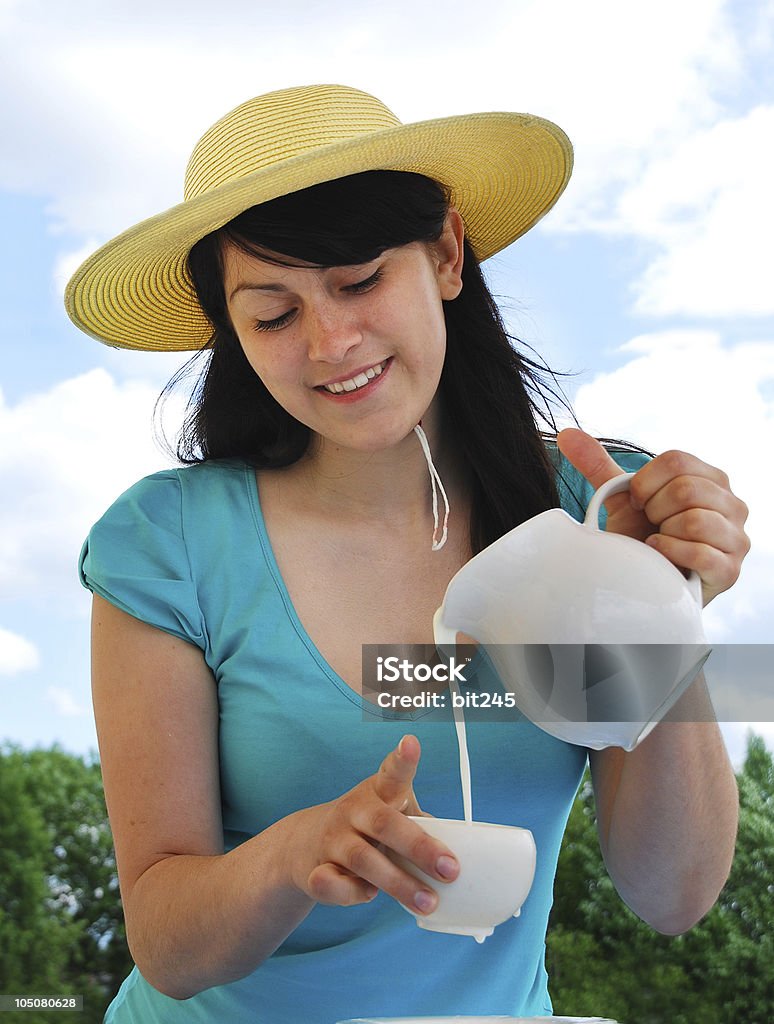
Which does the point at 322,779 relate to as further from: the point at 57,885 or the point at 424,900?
the point at 57,885

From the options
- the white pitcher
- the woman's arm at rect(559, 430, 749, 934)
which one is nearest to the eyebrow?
the woman's arm at rect(559, 430, 749, 934)

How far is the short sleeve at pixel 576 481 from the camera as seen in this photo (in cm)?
140

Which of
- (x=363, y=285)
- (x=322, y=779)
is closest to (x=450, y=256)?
(x=363, y=285)

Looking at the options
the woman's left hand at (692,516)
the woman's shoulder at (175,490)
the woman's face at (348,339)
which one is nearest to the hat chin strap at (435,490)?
the woman's face at (348,339)

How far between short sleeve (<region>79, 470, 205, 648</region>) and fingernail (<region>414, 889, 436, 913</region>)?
0.52 m

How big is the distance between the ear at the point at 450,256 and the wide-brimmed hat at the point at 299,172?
0.06 metres

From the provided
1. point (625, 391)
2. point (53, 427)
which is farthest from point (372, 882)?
point (53, 427)

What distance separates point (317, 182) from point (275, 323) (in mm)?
146

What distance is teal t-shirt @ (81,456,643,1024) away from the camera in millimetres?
1247

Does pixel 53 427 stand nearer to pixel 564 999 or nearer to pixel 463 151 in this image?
pixel 564 999

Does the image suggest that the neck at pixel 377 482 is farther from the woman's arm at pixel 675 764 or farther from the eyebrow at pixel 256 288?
the woman's arm at pixel 675 764

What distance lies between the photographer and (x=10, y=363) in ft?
→ 11.9

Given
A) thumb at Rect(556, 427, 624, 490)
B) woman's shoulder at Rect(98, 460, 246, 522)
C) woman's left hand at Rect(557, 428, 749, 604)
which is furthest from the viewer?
woman's shoulder at Rect(98, 460, 246, 522)

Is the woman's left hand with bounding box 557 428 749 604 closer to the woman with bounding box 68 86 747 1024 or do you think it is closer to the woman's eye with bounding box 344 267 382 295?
the woman with bounding box 68 86 747 1024
